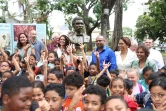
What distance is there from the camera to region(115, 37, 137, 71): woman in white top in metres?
5.77

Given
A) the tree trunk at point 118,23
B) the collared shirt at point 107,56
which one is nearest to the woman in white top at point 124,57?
the collared shirt at point 107,56

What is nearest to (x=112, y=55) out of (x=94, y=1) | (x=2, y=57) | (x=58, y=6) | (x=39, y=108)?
(x=2, y=57)

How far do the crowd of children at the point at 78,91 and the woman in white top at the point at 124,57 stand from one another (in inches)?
14.7

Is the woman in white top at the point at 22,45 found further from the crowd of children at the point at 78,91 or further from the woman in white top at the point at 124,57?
the woman in white top at the point at 124,57

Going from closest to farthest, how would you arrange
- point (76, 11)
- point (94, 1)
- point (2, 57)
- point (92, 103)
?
point (92, 103) → point (2, 57) → point (76, 11) → point (94, 1)

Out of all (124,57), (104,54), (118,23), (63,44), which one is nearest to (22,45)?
(63,44)

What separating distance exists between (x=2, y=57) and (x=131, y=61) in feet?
8.82

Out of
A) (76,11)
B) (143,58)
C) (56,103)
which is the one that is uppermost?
(76,11)

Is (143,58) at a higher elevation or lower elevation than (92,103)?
higher

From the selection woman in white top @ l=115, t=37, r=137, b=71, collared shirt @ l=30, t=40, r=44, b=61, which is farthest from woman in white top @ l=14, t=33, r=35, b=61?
woman in white top @ l=115, t=37, r=137, b=71

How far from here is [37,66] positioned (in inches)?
236

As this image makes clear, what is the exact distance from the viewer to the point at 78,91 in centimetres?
323

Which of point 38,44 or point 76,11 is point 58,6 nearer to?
point 76,11

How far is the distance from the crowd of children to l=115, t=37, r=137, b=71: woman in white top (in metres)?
0.37
